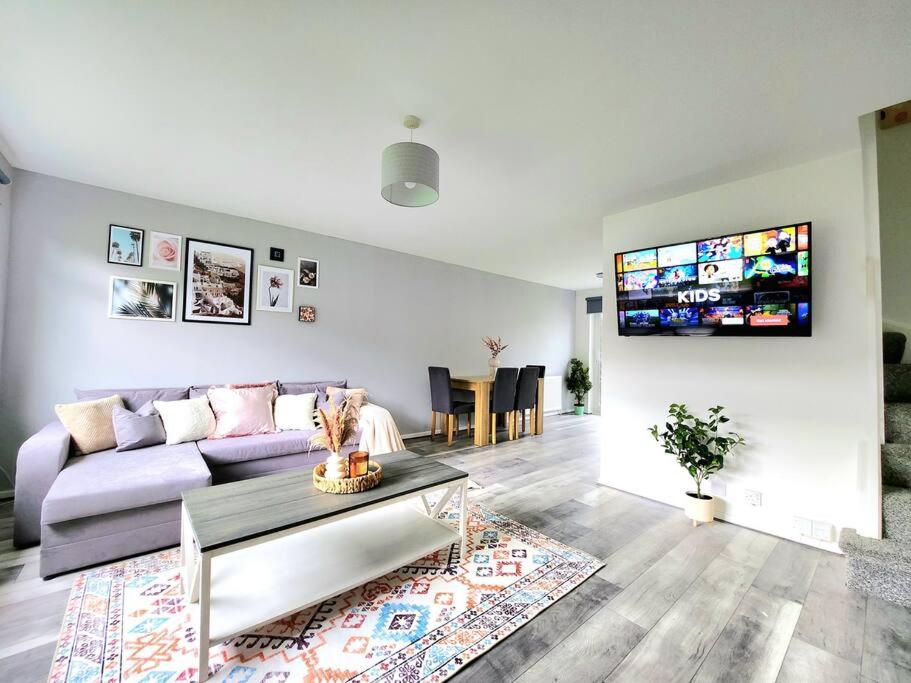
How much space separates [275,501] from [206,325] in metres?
2.47

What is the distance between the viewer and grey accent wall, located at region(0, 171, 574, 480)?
9.07ft

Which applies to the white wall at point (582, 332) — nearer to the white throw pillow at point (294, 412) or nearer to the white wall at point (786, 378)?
the white wall at point (786, 378)

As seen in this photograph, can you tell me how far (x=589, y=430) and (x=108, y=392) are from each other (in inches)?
223

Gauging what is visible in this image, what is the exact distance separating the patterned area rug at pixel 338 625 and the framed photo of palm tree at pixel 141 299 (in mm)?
2022

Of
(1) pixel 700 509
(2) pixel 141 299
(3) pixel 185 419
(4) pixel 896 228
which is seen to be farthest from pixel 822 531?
(2) pixel 141 299

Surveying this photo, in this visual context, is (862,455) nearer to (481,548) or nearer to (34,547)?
(481,548)

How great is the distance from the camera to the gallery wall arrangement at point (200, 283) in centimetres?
307

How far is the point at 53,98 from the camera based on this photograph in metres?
1.94

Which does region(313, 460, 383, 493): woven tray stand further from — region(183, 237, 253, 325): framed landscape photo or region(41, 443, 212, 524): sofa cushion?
region(183, 237, 253, 325): framed landscape photo

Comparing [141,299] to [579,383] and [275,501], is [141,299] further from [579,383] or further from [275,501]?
[579,383]

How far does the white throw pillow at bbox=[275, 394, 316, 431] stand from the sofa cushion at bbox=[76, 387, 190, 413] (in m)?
0.76

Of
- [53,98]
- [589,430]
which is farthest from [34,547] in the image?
[589,430]

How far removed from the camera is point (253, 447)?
2910mm

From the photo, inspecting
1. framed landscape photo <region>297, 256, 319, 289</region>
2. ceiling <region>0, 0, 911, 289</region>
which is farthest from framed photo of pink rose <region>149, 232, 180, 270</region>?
framed landscape photo <region>297, 256, 319, 289</region>
